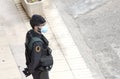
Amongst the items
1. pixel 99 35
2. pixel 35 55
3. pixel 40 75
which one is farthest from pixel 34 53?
pixel 99 35

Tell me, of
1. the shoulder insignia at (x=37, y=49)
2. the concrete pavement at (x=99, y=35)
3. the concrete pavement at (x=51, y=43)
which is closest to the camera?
the shoulder insignia at (x=37, y=49)

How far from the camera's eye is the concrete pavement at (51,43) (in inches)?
330

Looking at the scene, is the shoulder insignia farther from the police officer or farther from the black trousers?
the black trousers

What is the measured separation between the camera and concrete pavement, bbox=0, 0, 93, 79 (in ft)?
27.5

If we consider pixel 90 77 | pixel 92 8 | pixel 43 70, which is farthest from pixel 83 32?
pixel 43 70

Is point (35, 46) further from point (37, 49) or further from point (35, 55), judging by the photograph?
point (35, 55)

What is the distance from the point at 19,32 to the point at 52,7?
153 centimetres

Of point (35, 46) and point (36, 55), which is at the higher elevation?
point (35, 46)

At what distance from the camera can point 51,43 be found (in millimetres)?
9273

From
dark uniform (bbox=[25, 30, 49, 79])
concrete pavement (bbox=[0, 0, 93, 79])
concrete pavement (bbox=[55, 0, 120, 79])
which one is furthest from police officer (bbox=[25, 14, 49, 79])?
concrete pavement (bbox=[55, 0, 120, 79])

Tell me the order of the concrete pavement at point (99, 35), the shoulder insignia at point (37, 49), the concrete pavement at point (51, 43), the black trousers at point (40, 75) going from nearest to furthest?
the shoulder insignia at point (37, 49) → the black trousers at point (40, 75) → the concrete pavement at point (51, 43) → the concrete pavement at point (99, 35)

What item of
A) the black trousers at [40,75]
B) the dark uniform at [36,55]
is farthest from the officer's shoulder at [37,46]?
the black trousers at [40,75]

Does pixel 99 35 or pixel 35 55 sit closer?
pixel 35 55

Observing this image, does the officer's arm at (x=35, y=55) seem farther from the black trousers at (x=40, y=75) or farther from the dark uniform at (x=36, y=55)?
the black trousers at (x=40, y=75)
